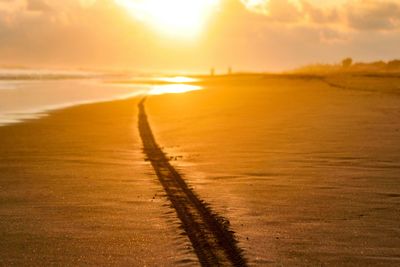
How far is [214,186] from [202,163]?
206cm

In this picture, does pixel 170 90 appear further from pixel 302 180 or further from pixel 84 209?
pixel 84 209

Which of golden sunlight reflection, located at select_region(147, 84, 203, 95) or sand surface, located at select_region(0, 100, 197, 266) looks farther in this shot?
golden sunlight reflection, located at select_region(147, 84, 203, 95)

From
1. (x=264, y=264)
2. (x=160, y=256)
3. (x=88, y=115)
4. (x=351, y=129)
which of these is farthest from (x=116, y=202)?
(x=88, y=115)

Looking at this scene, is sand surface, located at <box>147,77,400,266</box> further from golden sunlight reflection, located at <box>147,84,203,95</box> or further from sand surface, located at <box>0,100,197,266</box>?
golden sunlight reflection, located at <box>147,84,203,95</box>

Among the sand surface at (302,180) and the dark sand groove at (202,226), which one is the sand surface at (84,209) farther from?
the sand surface at (302,180)

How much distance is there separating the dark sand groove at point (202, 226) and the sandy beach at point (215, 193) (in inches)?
3.8

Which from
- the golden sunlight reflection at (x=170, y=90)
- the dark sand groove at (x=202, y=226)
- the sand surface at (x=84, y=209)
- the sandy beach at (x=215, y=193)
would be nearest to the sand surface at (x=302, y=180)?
the sandy beach at (x=215, y=193)

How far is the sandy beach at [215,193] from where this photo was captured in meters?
5.39

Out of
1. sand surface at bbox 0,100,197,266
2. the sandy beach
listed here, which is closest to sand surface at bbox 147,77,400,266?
the sandy beach

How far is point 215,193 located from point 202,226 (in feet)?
5.48

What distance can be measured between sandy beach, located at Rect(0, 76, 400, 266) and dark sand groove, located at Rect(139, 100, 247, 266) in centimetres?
10

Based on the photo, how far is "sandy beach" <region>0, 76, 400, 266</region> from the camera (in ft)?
17.7

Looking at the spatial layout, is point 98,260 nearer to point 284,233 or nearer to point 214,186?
point 284,233

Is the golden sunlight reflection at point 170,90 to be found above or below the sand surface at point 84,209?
above
